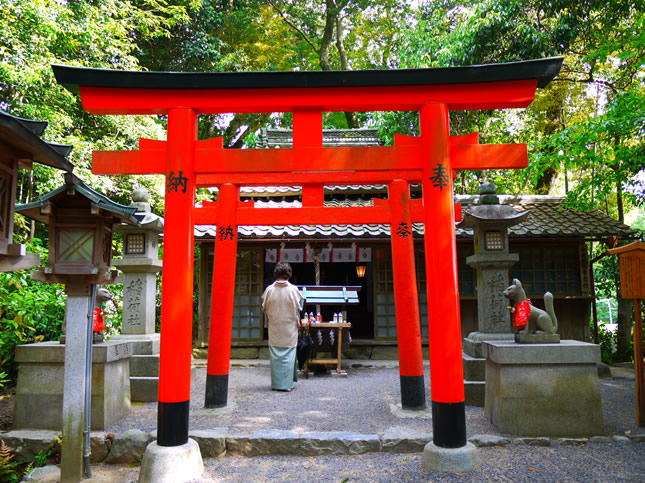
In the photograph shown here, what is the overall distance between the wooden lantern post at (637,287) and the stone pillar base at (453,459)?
8.89ft

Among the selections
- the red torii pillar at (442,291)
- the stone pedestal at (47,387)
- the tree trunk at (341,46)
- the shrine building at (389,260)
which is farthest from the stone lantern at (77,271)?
the tree trunk at (341,46)

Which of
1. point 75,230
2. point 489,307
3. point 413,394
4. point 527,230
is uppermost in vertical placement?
point 527,230

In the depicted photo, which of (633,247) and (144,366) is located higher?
(633,247)

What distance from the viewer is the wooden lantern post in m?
5.38

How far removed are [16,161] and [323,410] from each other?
469 cm

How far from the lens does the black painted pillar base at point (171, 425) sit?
4117mm

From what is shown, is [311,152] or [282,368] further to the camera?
[282,368]

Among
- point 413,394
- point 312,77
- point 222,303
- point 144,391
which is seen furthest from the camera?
point 144,391

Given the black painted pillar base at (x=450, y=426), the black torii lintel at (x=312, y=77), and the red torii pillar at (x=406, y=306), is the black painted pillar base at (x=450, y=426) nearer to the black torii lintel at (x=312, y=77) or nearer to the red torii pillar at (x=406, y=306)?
the red torii pillar at (x=406, y=306)

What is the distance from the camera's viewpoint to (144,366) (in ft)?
23.0

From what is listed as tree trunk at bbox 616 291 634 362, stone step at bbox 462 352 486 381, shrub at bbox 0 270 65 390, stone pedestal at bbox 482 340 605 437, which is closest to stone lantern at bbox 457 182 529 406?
stone step at bbox 462 352 486 381

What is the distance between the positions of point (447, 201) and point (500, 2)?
8306 mm

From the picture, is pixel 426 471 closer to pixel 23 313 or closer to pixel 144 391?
pixel 144 391

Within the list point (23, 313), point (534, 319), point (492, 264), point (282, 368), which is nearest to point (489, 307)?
point (492, 264)
